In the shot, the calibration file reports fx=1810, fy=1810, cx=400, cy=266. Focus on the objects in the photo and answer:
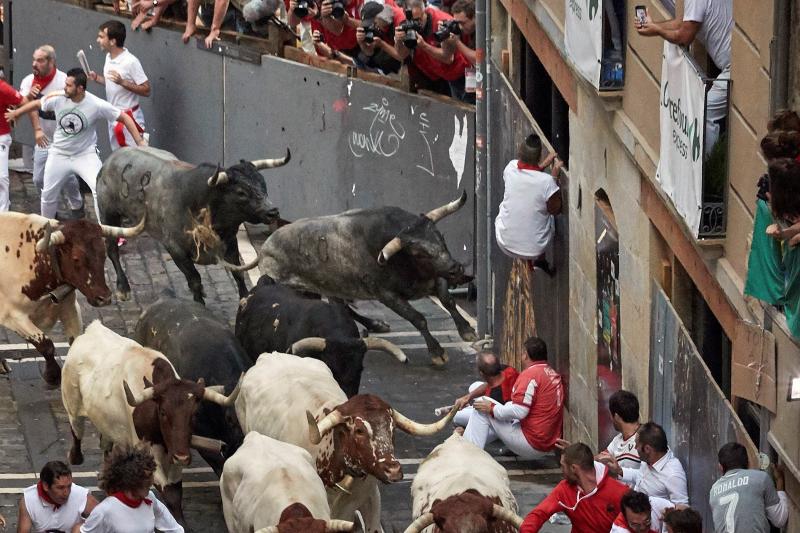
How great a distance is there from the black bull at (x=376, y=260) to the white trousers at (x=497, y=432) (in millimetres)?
2503

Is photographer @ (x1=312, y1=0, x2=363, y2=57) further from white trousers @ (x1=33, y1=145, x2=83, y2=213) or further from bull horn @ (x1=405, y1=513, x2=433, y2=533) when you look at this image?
bull horn @ (x1=405, y1=513, x2=433, y2=533)

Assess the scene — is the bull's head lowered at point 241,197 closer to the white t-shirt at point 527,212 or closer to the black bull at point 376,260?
the black bull at point 376,260

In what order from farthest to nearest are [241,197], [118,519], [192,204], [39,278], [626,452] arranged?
1. [192,204]
2. [241,197]
3. [39,278]
4. [626,452]
5. [118,519]

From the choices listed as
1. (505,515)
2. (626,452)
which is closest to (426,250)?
(626,452)

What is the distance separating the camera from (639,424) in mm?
12062

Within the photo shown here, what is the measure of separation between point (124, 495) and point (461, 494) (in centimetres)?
205

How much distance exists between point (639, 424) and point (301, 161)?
9.96 meters

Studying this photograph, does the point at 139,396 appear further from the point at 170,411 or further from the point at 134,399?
the point at 170,411

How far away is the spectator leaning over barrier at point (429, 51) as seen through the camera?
18391mm

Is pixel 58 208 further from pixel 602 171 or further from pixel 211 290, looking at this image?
pixel 602 171

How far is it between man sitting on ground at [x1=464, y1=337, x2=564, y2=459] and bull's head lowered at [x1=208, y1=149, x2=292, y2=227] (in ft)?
15.1

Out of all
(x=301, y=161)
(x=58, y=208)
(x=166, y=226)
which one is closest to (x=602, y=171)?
(x=166, y=226)

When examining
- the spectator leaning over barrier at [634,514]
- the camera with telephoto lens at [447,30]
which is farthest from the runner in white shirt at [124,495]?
the camera with telephoto lens at [447,30]

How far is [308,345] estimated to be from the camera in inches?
552
